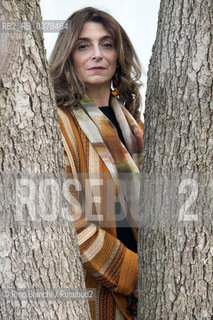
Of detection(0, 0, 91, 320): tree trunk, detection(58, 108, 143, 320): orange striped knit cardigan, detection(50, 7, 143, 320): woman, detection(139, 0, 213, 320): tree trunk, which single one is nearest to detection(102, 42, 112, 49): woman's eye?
detection(50, 7, 143, 320): woman

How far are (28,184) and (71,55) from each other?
108cm

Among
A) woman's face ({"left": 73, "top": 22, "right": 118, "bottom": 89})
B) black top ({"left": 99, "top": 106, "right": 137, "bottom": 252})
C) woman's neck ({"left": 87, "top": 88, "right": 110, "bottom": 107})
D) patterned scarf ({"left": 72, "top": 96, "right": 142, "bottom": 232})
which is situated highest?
woman's face ({"left": 73, "top": 22, "right": 118, "bottom": 89})

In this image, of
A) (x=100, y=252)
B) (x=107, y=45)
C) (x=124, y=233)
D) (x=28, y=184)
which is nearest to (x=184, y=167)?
(x=28, y=184)

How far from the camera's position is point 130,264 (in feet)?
6.02

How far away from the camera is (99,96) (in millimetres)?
2246

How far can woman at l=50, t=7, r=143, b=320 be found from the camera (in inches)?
72.1

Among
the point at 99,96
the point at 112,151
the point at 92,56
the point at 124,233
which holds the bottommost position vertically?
the point at 124,233

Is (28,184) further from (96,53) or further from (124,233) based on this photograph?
(96,53)

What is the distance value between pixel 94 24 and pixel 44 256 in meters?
1.31

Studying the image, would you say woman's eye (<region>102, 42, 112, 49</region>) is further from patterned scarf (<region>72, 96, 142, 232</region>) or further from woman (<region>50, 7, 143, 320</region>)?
patterned scarf (<region>72, 96, 142, 232</region>)

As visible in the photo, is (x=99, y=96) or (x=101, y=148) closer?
(x=101, y=148)

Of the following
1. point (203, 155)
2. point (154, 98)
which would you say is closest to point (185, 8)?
A: point (154, 98)

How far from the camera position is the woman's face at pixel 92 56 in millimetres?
2100

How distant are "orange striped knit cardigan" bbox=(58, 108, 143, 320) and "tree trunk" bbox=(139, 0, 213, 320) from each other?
42 centimetres
